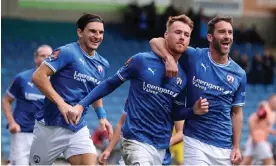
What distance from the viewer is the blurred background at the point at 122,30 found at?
23266 millimetres

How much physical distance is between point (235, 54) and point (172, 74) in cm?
1636

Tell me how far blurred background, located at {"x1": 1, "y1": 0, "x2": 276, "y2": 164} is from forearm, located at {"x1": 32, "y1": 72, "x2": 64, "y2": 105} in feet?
45.8

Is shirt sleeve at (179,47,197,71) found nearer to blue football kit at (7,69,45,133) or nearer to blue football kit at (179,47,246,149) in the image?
blue football kit at (179,47,246,149)

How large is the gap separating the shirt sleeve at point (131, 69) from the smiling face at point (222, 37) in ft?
2.66

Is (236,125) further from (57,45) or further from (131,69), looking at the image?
(57,45)

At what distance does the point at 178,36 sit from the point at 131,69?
502mm

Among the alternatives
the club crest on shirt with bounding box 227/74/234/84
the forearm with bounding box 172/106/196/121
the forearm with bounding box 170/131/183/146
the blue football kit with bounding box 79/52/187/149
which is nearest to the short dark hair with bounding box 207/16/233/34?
the club crest on shirt with bounding box 227/74/234/84

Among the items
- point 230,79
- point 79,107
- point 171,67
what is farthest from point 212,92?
point 79,107

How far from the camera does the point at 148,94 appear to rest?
7051mm

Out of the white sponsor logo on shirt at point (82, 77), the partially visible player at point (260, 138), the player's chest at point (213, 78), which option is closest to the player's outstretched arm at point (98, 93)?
the white sponsor logo on shirt at point (82, 77)

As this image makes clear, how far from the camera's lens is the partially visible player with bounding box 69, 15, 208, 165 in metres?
7.03

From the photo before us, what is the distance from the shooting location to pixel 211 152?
7.46m

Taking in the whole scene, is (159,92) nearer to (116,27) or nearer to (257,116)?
(257,116)

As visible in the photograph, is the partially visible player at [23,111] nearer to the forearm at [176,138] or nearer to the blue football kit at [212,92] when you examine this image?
the forearm at [176,138]
